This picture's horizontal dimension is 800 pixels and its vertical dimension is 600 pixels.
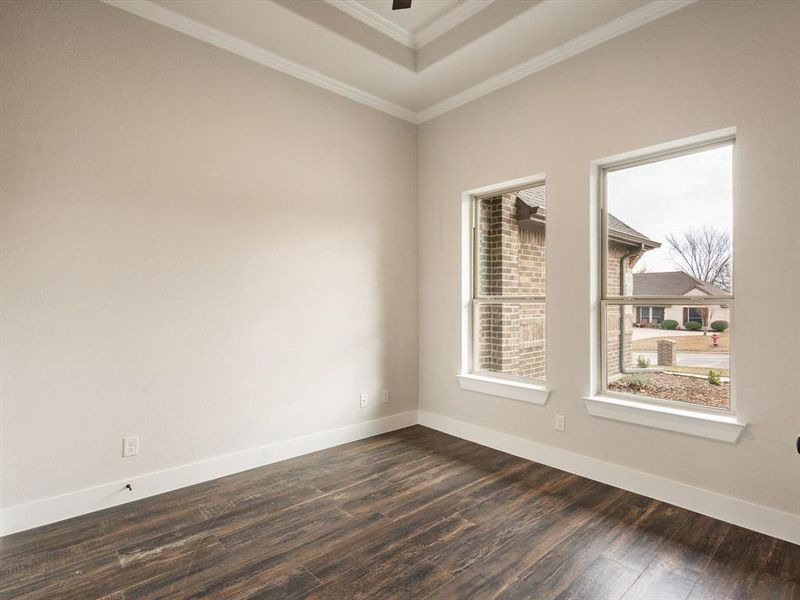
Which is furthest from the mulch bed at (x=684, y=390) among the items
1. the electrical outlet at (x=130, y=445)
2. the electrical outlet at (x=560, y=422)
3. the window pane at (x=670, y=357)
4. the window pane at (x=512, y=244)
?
the electrical outlet at (x=130, y=445)

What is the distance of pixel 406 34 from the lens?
3.42 meters

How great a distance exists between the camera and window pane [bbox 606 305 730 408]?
8.64 feet

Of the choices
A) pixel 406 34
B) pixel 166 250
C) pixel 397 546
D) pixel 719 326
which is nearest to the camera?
pixel 397 546

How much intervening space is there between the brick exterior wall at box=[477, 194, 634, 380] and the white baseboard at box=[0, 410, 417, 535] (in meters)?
1.33

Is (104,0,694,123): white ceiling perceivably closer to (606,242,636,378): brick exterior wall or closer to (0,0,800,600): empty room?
(0,0,800,600): empty room

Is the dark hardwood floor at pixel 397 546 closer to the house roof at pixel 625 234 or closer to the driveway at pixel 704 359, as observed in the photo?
the driveway at pixel 704 359

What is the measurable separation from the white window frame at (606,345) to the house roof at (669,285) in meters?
0.04

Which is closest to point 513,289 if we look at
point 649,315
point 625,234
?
point 625,234

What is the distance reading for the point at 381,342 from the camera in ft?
13.5

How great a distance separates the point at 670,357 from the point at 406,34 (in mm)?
3010

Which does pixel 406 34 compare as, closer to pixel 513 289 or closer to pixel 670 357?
pixel 513 289

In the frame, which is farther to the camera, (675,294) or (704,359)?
(675,294)

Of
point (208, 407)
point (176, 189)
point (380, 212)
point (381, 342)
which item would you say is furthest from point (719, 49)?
point (208, 407)

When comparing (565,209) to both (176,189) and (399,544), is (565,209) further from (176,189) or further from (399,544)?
(176,189)
